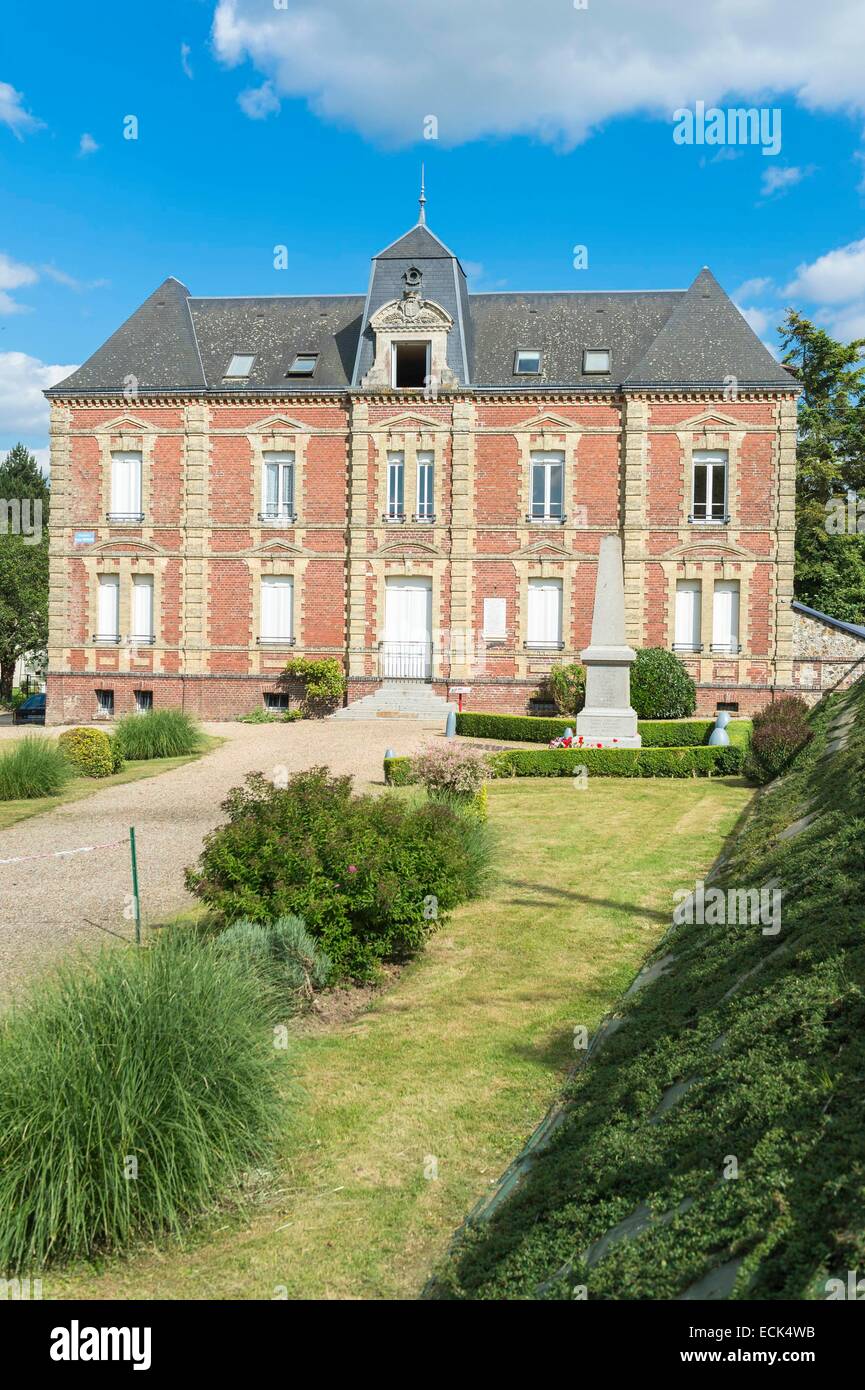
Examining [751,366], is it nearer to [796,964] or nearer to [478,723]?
[478,723]

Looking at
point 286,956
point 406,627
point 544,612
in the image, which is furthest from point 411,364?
point 286,956

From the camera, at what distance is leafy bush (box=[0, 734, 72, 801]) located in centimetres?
1617

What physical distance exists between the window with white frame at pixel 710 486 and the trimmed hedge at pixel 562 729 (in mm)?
7517

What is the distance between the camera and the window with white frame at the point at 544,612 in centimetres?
2827

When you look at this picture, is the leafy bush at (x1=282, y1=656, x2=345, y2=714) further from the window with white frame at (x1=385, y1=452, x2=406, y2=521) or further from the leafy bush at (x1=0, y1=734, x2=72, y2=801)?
the leafy bush at (x1=0, y1=734, x2=72, y2=801)

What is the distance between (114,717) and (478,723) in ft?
39.6

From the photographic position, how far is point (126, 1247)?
14.4ft

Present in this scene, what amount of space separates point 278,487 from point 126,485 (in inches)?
176

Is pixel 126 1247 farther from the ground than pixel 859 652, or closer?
closer

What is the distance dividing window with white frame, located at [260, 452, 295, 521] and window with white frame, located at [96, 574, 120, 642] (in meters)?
4.86

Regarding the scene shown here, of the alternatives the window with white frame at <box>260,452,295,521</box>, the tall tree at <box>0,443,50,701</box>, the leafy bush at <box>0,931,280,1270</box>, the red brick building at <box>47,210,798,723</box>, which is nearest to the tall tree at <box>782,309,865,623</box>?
the red brick building at <box>47,210,798,723</box>

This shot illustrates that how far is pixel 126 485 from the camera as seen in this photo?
1161 inches

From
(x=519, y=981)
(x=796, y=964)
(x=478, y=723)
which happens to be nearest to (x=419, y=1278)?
(x=796, y=964)
